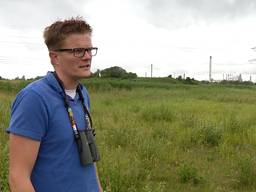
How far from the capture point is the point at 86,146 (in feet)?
8.59

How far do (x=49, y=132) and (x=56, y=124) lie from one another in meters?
0.05

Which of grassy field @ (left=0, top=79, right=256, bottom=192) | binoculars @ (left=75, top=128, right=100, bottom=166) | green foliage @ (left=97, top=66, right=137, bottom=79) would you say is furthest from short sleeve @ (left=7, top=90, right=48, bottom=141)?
green foliage @ (left=97, top=66, right=137, bottom=79)

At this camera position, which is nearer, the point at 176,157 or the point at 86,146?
the point at 86,146

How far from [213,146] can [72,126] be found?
7687 millimetres

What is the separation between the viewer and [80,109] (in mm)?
2740

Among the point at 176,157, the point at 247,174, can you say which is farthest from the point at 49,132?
the point at 176,157

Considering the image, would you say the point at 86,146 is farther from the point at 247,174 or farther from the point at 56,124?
the point at 247,174

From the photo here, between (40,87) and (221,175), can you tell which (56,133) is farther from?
(221,175)

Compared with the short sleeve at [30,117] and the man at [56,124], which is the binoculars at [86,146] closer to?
the man at [56,124]

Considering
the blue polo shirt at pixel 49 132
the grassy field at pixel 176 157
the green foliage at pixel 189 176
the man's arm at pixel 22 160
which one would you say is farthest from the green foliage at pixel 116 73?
the man's arm at pixel 22 160

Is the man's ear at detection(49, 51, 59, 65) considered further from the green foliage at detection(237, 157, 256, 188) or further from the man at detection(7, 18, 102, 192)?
the green foliage at detection(237, 157, 256, 188)

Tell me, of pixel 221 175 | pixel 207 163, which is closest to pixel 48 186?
pixel 221 175

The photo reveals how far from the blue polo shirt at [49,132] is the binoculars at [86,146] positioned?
0.09 ft

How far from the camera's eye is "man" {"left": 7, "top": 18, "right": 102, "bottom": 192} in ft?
8.03
